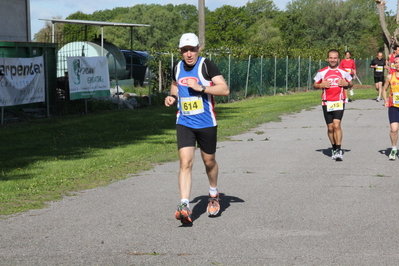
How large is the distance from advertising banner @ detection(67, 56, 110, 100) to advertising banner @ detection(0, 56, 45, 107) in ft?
3.57

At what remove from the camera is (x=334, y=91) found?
11039mm

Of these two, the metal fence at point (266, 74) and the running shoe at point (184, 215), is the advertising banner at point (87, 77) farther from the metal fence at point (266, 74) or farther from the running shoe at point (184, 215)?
the running shoe at point (184, 215)

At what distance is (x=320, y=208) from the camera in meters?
7.15

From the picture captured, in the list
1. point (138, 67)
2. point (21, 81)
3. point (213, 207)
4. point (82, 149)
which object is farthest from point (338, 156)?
point (138, 67)

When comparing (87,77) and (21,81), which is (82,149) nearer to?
(21,81)

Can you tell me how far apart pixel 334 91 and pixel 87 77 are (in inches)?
430

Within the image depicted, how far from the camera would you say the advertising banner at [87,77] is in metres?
19.3

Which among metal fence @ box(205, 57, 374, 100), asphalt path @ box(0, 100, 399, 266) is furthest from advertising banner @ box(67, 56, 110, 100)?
asphalt path @ box(0, 100, 399, 266)

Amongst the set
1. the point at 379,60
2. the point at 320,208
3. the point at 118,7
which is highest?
the point at 118,7

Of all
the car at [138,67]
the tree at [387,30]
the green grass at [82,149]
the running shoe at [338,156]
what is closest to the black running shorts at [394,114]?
the running shoe at [338,156]

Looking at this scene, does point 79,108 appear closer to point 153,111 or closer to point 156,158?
point 153,111

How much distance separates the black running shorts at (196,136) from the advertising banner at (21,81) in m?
10.7

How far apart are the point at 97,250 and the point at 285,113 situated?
645 inches

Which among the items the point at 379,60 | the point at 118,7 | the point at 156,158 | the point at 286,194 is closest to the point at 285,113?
the point at 379,60
